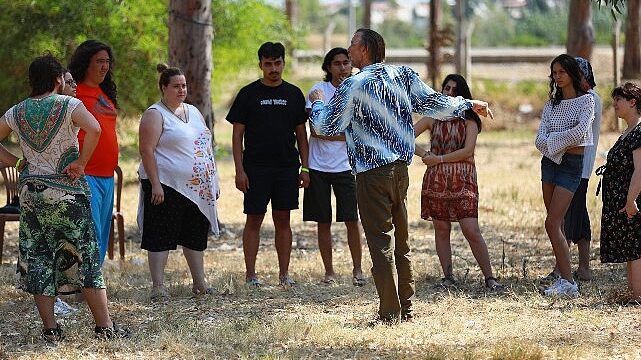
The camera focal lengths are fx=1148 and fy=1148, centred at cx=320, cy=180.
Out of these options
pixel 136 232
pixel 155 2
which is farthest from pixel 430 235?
pixel 155 2

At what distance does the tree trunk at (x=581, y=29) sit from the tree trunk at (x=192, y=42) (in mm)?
11870

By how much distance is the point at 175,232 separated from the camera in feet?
29.9

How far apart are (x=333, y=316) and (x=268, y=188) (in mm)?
1632

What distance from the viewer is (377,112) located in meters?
7.59

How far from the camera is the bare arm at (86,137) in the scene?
729cm

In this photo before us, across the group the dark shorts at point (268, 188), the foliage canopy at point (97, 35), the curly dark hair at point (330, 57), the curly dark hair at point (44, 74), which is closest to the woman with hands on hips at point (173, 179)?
the dark shorts at point (268, 188)

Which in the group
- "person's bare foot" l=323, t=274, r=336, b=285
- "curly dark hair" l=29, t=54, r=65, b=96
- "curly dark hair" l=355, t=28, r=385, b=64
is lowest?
"person's bare foot" l=323, t=274, r=336, b=285

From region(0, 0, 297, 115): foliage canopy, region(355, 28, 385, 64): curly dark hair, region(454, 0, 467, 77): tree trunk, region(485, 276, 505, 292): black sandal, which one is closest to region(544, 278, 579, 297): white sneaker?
region(485, 276, 505, 292): black sandal

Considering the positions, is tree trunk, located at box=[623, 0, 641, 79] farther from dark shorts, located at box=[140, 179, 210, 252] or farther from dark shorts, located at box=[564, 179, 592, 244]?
dark shorts, located at box=[140, 179, 210, 252]

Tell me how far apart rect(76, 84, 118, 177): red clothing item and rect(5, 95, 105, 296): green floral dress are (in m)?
0.96

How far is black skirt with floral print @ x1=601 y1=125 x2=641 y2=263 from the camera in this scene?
28.0 ft

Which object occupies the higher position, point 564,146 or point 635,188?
point 564,146

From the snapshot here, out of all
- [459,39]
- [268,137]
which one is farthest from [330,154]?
[459,39]

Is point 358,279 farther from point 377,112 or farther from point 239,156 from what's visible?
point 377,112
